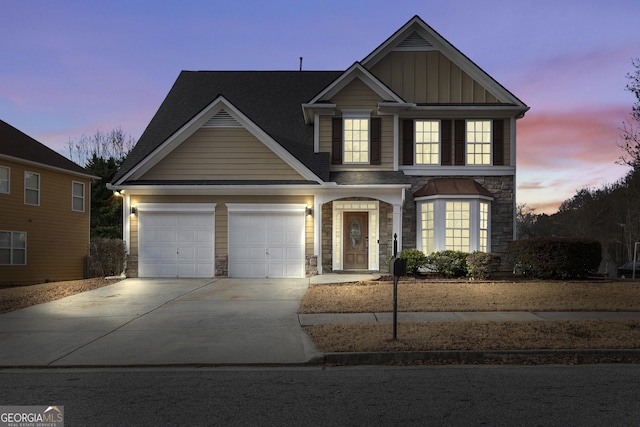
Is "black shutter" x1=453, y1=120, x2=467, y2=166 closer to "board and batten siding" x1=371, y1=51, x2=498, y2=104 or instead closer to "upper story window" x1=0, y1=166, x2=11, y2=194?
"board and batten siding" x1=371, y1=51, x2=498, y2=104

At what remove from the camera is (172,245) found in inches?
680

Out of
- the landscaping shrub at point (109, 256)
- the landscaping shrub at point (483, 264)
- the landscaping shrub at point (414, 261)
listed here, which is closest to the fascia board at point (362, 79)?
the landscaping shrub at point (414, 261)

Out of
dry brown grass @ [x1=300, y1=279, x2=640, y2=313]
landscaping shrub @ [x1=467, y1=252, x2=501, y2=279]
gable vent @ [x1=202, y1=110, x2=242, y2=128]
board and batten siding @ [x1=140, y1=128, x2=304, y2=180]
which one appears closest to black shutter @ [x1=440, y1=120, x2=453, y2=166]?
landscaping shrub @ [x1=467, y1=252, x2=501, y2=279]

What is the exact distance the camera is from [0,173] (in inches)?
790

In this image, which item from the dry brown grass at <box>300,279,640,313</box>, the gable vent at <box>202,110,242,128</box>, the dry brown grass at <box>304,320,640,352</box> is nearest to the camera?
the dry brown grass at <box>304,320,640,352</box>

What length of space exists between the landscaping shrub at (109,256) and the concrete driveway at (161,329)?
361 centimetres

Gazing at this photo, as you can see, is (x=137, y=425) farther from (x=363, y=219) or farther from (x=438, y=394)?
(x=363, y=219)

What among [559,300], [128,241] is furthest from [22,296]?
[559,300]

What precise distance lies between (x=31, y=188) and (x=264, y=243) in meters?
11.4

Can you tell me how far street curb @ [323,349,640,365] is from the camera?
287 inches

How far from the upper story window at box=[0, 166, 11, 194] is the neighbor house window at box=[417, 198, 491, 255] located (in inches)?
638

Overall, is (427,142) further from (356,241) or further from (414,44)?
(356,241)

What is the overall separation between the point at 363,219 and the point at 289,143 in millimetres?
3936

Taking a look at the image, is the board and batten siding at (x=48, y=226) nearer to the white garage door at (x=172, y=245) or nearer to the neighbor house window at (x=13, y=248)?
the neighbor house window at (x=13, y=248)
